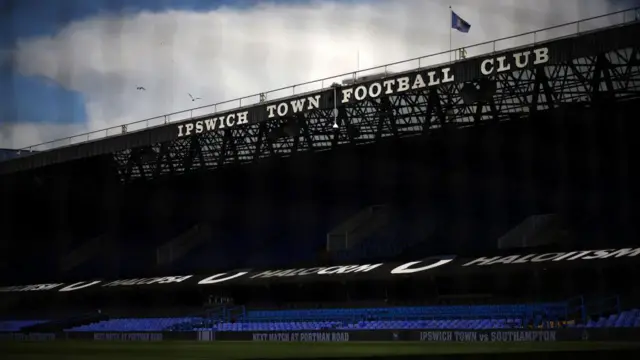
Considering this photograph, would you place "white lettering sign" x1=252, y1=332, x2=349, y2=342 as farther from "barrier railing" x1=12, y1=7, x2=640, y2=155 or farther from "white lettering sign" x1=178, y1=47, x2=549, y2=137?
"barrier railing" x1=12, y1=7, x2=640, y2=155

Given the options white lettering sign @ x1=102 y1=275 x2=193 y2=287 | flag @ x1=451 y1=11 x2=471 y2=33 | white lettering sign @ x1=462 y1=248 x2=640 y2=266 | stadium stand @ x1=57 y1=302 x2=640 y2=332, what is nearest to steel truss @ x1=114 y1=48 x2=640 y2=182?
flag @ x1=451 y1=11 x2=471 y2=33

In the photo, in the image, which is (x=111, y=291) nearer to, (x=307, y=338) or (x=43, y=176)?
(x=43, y=176)

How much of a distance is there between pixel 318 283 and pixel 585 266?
60.2ft

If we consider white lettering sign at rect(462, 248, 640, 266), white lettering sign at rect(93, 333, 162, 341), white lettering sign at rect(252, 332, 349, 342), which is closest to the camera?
white lettering sign at rect(462, 248, 640, 266)

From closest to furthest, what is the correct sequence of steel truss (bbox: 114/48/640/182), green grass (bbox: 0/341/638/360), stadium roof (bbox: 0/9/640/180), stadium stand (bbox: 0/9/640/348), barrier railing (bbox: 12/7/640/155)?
green grass (bbox: 0/341/638/360) < barrier railing (bbox: 12/7/640/155) < stadium roof (bbox: 0/9/640/180) < steel truss (bbox: 114/48/640/182) < stadium stand (bbox: 0/9/640/348)

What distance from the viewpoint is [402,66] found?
140 feet

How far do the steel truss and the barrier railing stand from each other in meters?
1.25

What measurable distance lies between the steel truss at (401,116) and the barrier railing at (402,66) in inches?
49.4

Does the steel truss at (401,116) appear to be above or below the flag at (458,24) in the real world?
below

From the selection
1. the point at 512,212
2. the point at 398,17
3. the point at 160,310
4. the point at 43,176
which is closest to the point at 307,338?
the point at 512,212

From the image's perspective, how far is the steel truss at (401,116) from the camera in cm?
3697

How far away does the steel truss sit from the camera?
37.0 metres

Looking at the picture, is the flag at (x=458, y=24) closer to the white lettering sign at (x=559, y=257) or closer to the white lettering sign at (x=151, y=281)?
the white lettering sign at (x=559, y=257)

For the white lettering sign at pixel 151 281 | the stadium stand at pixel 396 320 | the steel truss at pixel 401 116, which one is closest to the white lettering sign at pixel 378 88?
the steel truss at pixel 401 116
